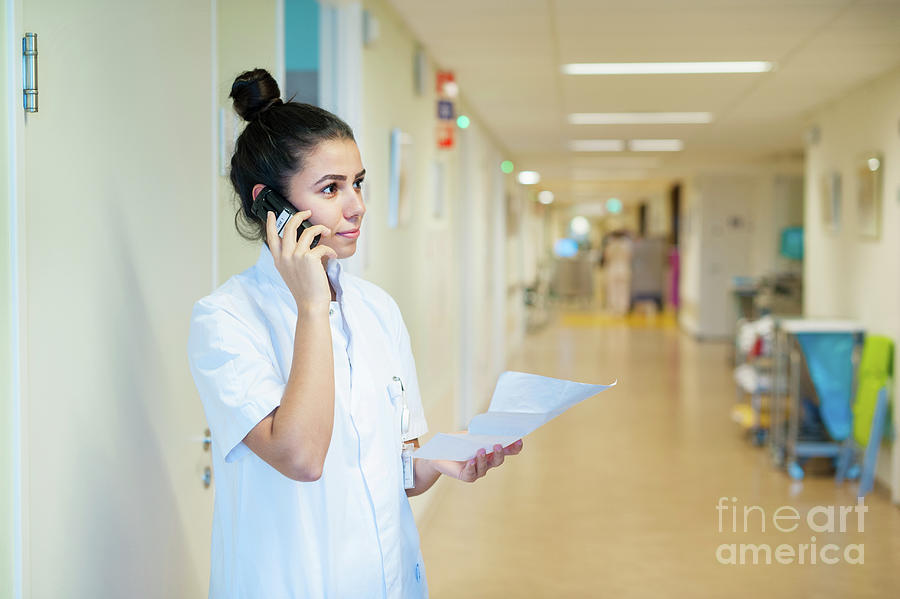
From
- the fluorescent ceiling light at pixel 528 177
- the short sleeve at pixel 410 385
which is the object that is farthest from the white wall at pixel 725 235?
the short sleeve at pixel 410 385

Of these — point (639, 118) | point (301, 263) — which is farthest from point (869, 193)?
point (301, 263)

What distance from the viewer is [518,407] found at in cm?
153

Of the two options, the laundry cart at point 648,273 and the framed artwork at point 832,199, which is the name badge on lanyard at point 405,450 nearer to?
the framed artwork at point 832,199

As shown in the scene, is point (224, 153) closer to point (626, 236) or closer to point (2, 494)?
point (2, 494)

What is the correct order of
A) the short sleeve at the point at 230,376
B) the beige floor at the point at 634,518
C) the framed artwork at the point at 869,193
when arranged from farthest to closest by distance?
the framed artwork at the point at 869,193
the beige floor at the point at 634,518
the short sleeve at the point at 230,376

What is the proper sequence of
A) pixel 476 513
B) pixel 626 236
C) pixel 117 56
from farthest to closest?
pixel 626 236 < pixel 476 513 < pixel 117 56

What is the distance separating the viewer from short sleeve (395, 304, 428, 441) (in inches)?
69.3

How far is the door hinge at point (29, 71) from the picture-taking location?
1.50 metres

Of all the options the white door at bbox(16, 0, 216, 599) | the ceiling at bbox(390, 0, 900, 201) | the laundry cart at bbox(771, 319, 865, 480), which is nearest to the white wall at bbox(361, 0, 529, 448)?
the ceiling at bbox(390, 0, 900, 201)

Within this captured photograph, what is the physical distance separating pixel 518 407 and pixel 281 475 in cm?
41

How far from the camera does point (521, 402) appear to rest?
1526 millimetres

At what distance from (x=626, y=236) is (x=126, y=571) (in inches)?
767

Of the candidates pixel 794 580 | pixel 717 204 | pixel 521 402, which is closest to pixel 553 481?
pixel 794 580

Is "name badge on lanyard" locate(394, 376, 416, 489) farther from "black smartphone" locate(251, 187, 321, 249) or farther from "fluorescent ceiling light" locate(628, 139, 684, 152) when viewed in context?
"fluorescent ceiling light" locate(628, 139, 684, 152)
